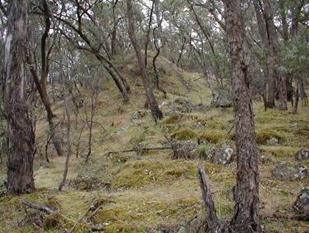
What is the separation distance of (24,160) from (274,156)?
569 cm

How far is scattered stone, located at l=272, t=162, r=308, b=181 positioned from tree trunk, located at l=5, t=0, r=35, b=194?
16.9 feet

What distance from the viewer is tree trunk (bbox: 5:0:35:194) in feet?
31.8

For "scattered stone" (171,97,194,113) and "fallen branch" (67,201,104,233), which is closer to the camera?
"fallen branch" (67,201,104,233)

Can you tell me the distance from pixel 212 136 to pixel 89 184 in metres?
3.74

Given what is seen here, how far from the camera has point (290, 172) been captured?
361 inches

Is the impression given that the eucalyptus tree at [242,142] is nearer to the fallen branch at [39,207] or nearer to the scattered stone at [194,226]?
the scattered stone at [194,226]

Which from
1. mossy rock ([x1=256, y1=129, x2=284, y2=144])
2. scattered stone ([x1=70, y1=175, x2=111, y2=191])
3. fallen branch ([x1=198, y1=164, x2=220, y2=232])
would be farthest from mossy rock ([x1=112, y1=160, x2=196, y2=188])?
fallen branch ([x1=198, y1=164, x2=220, y2=232])

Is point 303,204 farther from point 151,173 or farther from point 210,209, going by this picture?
point 151,173

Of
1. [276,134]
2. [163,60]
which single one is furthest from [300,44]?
Answer: [163,60]

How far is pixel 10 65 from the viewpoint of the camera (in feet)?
32.4

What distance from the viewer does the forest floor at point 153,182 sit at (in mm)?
7609

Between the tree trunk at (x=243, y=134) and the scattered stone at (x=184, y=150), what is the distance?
5652 millimetres

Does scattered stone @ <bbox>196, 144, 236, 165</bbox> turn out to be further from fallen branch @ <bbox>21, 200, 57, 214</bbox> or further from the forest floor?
fallen branch @ <bbox>21, 200, 57, 214</bbox>

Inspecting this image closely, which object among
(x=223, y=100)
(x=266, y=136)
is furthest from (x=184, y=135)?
(x=223, y=100)
